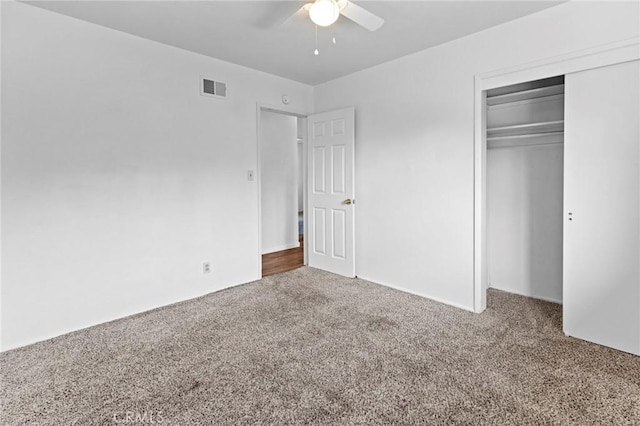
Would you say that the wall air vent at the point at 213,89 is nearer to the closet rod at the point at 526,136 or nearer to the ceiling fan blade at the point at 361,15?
the ceiling fan blade at the point at 361,15

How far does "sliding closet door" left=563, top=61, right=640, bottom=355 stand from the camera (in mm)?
2174

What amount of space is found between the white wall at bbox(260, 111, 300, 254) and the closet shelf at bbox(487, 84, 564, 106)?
10.7ft

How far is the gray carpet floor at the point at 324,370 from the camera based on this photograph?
66.4 inches

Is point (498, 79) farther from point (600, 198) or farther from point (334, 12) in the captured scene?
point (334, 12)

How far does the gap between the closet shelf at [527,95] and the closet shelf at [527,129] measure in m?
0.27

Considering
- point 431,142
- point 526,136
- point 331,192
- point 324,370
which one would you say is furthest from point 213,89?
point 526,136

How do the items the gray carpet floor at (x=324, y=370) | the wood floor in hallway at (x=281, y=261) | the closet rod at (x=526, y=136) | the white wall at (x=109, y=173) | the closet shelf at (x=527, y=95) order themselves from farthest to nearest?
the wood floor in hallway at (x=281, y=261) < the closet rod at (x=526, y=136) < the closet shelf at (x=527, y=95) < the white wall at (x=109, y=173) < the gray carpet floor at (x=324, y=370)

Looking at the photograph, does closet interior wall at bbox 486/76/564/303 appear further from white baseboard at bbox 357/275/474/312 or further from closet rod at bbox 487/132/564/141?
white baseboard at bbox 357/275/474/312

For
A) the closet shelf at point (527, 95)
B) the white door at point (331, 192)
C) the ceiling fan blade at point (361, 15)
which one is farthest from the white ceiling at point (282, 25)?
the white door at point (331, 192)

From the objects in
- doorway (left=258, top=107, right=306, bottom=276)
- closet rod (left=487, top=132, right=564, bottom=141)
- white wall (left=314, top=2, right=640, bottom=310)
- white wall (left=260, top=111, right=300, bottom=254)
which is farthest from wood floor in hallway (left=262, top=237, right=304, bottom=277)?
closet rod (left=487, top=132, right=564, bottom=141)

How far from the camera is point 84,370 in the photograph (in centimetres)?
210

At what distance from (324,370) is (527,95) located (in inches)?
115

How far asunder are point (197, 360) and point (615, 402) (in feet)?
7.76

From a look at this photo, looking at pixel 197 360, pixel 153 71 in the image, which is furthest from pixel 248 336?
pixel 153 71
